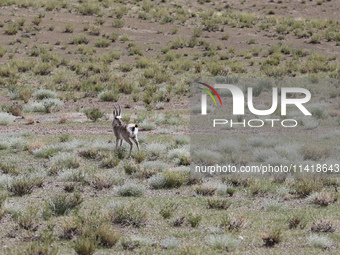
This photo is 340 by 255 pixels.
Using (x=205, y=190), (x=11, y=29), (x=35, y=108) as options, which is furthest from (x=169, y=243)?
(x=11, y=29)

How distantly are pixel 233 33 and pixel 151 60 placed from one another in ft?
34.3

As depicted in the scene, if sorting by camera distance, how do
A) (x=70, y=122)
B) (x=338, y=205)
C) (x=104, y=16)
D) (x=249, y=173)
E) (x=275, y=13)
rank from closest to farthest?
(x=338, y=205), (x=249, y=173), (x=70, y=122), (x=104, y=16), (x=275, y=13)

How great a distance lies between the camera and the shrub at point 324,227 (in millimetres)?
9164

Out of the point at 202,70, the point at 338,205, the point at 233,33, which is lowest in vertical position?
the point at 338,205

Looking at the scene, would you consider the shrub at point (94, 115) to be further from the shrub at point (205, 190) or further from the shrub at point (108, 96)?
the shrub at point (205, 190)

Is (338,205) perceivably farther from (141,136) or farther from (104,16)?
(104,16)

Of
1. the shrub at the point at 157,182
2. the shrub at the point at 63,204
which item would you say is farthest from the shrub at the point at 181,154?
the shrub at the point at 63,204

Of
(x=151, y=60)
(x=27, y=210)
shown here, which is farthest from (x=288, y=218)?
(x=151, y=60)

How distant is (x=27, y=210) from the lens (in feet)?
32.1

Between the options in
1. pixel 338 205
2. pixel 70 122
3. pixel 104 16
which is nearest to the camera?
pixel 338 205

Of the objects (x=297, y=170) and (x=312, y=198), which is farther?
(x=297, y=170)

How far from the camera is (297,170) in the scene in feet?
43.9

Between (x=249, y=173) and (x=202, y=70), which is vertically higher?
(x=202, y=70)

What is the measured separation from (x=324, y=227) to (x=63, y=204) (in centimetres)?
510
